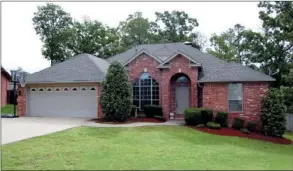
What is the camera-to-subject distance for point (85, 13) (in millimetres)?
40750

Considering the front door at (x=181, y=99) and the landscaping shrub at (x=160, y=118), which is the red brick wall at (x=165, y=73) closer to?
the front door at (x=181, y=99)

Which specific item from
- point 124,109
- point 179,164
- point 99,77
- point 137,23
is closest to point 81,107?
point 99,77

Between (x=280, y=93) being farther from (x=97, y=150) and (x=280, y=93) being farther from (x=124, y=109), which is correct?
(x=97, y=150)

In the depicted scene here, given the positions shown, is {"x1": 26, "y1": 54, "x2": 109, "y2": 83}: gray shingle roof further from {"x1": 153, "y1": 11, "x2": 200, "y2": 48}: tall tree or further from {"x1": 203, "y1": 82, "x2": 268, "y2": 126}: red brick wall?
{"x1": 153, "y1": 11, "x2": 200, "y2": 48}: tall tree

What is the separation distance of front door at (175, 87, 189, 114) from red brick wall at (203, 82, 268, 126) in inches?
93.8

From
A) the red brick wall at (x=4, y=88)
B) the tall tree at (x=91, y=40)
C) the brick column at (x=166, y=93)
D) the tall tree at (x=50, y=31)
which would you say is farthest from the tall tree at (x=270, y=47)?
the red brick wall at (x=4, y=88)

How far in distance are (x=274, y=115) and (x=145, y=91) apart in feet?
27.4

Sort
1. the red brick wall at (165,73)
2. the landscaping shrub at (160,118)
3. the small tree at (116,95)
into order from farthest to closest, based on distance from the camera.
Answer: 1. the red brick wall at (165,73)
2. the landscaping shrub at (160,118)
3. the small tree at (116,95)

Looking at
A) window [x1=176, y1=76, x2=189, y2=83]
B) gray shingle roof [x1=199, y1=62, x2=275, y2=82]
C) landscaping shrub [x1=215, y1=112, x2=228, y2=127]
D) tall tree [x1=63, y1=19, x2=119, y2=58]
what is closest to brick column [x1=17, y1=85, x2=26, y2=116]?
window [x1=176, y1=76, x2=189, y2=83]

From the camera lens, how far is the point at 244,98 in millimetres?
18797

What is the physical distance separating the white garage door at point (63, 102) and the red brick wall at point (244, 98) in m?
7.73

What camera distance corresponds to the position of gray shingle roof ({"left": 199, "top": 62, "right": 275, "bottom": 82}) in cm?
1864

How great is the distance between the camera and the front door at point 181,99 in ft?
70.8

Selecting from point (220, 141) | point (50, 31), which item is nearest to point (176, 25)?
point (50, 31)
